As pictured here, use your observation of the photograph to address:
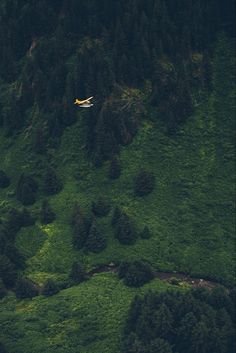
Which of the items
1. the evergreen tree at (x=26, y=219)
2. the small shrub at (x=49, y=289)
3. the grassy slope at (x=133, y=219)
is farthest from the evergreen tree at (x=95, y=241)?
the evergreen tree at (x=26, y=219)

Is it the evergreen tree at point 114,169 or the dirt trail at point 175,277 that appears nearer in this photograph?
the dirt trail at point 175,277

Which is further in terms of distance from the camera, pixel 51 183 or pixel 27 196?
pixel 51 183

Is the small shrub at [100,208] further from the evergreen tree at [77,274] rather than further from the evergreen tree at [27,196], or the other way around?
the evergreen tree at [77,274]

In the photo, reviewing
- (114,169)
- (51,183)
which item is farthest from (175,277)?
(51,183)

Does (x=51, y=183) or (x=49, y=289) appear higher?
(x=51, y=183)

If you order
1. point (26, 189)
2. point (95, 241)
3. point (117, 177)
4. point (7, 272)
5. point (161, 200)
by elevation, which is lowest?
point (161, 200)

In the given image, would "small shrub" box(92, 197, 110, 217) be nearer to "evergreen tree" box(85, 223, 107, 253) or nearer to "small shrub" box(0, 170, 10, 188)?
"evergreen tree" box(85, 223, 107, 253)

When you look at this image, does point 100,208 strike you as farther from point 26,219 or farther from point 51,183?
point 26,219

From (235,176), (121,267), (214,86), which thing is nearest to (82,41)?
(214,86)
